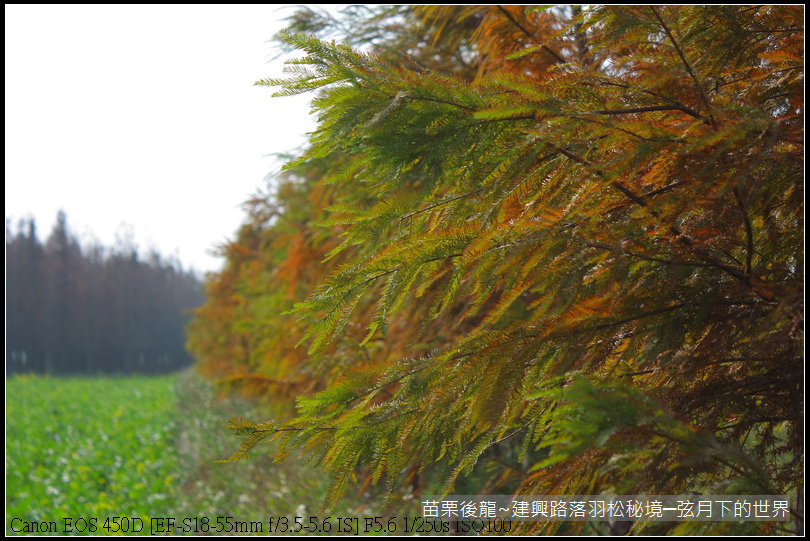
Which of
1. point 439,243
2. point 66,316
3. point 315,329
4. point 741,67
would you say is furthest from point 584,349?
point 66,316

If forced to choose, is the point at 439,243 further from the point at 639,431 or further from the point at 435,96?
the point at 639,431

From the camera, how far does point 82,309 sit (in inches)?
1913

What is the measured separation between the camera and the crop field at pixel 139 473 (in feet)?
29.9

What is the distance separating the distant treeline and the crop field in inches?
820

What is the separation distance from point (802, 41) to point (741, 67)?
0.70ft

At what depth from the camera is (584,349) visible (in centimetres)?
199

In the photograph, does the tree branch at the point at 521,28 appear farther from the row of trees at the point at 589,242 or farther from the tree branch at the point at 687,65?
the tree branch at the point at 687,65

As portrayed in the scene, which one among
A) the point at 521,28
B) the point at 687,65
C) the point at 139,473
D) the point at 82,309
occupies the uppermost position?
the point at 82,309

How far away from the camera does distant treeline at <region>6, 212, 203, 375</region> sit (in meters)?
44.4

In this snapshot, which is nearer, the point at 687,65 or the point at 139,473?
the point at 687,65

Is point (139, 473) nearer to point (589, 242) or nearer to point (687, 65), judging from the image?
point (589, 242)

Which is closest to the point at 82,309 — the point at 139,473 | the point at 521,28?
the point at 139,473

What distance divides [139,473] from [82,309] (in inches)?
1651

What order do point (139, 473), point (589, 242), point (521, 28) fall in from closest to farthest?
point (589, 242)
point (521, 28)
point (139, 473)
